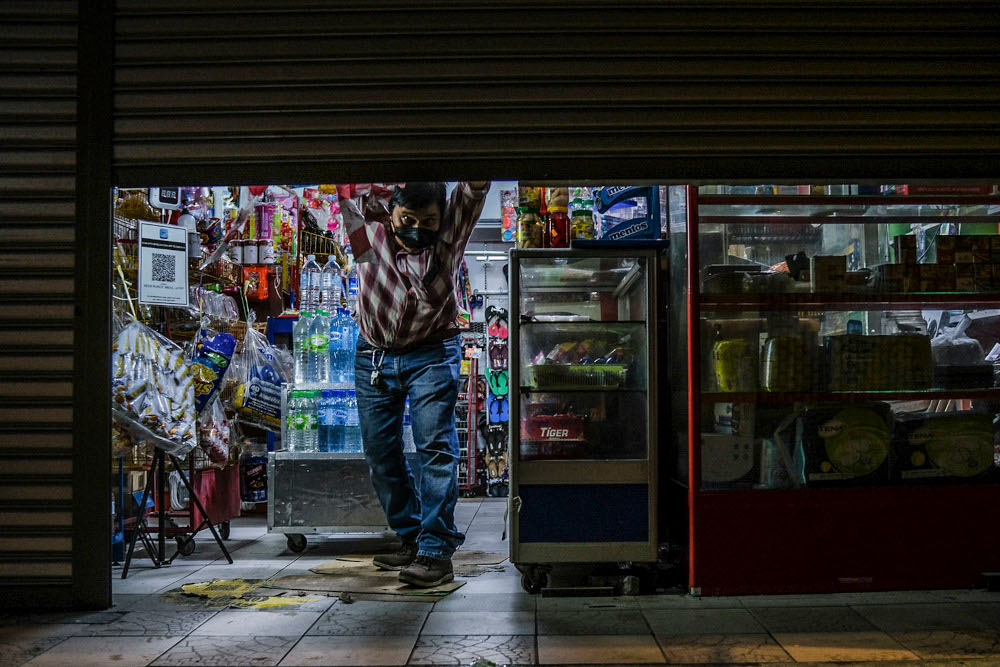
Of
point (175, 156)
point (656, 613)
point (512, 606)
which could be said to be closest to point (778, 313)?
point (656, 613)

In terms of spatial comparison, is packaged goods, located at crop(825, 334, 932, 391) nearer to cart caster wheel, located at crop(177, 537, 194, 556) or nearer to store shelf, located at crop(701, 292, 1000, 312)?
store shelf, located at crop(701, 292, 1000, 312)

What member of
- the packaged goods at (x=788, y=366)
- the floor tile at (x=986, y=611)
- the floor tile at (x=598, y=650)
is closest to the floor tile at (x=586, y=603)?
the floor tile at (x=598, y=650)

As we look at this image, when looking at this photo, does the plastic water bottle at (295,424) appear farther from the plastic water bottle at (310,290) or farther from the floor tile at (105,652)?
the floor tile at (105,652)

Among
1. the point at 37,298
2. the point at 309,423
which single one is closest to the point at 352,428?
the point at 309,423

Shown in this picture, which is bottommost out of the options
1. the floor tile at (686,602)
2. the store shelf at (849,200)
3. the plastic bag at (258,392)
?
the floor tile at (686,602)

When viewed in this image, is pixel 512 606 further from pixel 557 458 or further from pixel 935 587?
pixel 935 587

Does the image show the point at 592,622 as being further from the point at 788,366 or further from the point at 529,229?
the point at 529,229

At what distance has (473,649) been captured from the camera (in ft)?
9.95

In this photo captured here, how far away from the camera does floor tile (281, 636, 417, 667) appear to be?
290cm

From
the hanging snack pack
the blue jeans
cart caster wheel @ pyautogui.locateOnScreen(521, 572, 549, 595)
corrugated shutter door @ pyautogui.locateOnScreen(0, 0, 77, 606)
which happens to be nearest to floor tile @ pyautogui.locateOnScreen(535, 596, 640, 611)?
cart caster wheel @ pyautogui.locateOnScreen(521, 572, 549, 595)

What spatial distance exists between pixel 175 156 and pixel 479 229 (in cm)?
653

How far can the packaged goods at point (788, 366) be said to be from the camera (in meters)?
4.09

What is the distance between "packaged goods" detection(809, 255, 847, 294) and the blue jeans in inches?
78.8

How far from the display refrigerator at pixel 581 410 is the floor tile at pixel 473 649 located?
820mm
